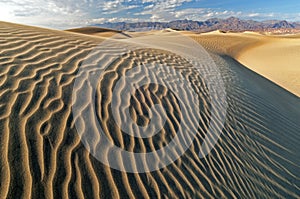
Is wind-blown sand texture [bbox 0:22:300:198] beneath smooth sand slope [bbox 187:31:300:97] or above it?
above

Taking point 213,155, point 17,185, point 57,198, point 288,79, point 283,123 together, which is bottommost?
point 288,79

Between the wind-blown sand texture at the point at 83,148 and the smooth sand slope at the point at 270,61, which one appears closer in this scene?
the wind-blown sand texture at the point at 83,148

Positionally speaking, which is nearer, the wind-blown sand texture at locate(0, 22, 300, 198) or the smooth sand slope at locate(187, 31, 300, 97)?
the wind-blown sand texture at locate(0, 22, 300, 198)

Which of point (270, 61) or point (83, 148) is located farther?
point (270, 61)

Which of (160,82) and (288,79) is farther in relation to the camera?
(288,79)

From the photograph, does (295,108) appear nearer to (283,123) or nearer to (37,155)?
(283,123)

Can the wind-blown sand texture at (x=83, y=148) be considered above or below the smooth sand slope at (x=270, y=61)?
above

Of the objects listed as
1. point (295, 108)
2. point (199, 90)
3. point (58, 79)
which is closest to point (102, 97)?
point (58, 79)

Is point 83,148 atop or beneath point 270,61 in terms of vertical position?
atop
